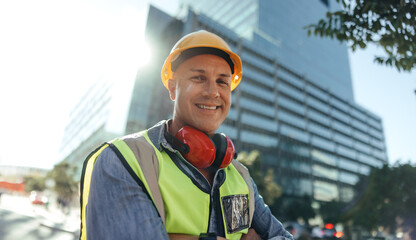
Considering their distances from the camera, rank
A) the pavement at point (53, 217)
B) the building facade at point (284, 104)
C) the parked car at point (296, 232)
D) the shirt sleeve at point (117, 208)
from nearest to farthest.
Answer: the shirt sleeve at point (117, 208)
the pavement at point (53, 217)
the parked car at point (296, 232)
the building facade at point (284, 104)

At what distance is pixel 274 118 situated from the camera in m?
49.9

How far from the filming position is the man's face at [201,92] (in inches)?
55.7

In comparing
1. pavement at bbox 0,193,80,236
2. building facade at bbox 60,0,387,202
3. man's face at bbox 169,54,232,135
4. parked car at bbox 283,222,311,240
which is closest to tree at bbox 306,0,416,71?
man's face at bbox 169,54,232,135

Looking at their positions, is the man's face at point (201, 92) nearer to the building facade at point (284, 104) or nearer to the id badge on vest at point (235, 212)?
the id badge on vest at point (235, 212)

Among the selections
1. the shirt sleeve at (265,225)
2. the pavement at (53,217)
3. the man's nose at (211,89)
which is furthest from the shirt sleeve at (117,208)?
the pavement at (53,217)

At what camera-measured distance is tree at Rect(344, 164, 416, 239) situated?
23203 mm

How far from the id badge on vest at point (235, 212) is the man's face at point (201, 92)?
0.45m

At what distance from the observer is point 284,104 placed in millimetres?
53156

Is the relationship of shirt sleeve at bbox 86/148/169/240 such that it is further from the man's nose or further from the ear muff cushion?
the man's nose

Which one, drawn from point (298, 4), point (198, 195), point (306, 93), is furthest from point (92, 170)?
point (298, 4)

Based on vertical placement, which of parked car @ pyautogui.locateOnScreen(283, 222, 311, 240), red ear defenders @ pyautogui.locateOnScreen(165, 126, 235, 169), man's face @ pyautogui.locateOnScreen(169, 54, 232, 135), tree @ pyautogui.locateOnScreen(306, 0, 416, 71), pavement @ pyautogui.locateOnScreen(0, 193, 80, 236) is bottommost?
pavement @ pyautogui.locateOnScreen(0, 193, 80, 236)

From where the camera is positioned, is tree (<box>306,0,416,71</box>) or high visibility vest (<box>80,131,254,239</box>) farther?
tree (<box>306,0,416,71</box>)

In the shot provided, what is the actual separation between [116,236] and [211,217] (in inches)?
20.0

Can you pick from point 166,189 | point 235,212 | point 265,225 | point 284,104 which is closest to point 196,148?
point 166,189
